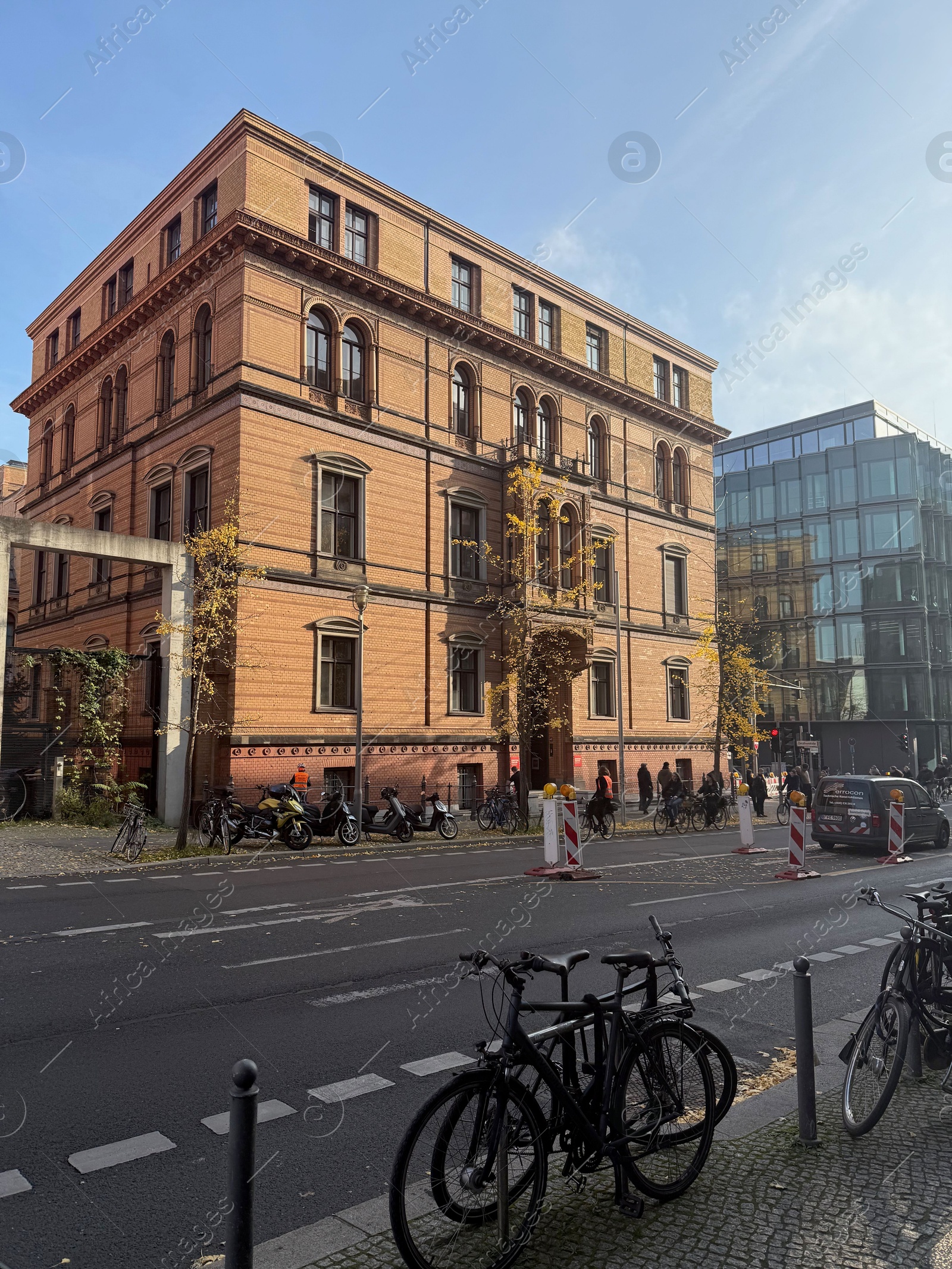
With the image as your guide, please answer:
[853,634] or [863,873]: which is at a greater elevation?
[853,634]

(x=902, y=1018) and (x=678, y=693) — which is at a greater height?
(x=678, y=693)

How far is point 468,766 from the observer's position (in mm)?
28766

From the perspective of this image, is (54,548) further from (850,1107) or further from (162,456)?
(850,1107)

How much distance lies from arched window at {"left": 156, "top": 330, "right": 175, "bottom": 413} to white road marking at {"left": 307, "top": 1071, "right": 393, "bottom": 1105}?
84.4ft

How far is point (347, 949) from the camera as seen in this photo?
916 cm

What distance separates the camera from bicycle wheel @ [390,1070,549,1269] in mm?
3297

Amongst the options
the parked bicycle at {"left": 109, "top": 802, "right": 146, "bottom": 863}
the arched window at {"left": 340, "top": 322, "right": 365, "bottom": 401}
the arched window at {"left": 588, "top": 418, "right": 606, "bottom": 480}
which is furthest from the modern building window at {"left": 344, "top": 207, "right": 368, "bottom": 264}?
the parked bicycle at {"left": 109, "top": 802, "right": 146, "bottom": 863}

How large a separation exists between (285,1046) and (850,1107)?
349 centimetres

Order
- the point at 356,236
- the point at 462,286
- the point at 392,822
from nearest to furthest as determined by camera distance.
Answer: the point at 392,822 → the point at 356,236 → the point at 462,286

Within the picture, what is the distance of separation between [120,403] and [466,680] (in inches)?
583

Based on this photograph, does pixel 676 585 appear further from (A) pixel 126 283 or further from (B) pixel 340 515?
(A) pixel 126 283

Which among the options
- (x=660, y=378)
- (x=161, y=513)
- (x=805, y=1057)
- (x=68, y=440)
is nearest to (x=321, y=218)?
(x=161, y=513)

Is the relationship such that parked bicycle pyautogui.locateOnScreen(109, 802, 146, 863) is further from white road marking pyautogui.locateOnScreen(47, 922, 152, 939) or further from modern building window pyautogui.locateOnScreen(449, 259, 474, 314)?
modern building window pyautogui.locateOnScreen(449, 259, 474, 314)

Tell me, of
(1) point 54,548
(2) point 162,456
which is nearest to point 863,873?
(1) point 54,548
